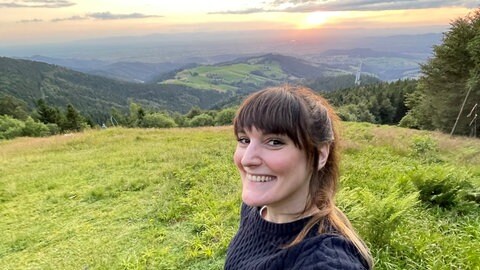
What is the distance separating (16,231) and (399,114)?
61.1m

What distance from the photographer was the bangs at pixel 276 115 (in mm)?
1693

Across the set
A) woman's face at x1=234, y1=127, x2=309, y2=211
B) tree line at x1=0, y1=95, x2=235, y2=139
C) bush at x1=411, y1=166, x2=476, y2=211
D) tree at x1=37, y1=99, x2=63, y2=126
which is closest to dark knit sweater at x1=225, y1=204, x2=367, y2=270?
woman's face at x1=234, y1=127, x2=309, y2=211

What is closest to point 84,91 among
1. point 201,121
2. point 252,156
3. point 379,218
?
point 201,121

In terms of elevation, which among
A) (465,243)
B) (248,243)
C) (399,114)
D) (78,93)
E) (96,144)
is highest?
(248,243)

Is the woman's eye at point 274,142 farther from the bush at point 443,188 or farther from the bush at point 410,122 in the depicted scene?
the bush at point 410,122

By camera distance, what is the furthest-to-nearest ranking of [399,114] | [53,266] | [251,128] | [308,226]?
1. [399,114]
2. [53,266]
3. [251,128]
4. [308,226]

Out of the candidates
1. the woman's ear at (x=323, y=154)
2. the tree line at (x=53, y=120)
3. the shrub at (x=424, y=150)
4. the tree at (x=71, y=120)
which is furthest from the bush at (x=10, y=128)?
the woman's ear at (x=323, y=154)

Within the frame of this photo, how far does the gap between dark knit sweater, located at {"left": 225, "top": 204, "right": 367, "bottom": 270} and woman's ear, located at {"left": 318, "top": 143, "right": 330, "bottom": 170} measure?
284 mm

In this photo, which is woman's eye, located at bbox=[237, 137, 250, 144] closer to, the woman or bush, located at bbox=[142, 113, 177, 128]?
the woman

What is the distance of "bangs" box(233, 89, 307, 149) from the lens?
1.69 meters

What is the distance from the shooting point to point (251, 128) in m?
1.82

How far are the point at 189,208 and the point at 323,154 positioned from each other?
5.01 meters

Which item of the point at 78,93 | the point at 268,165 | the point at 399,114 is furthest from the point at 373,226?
the point at 78,93

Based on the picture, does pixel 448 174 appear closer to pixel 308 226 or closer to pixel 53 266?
pixel 308 226
